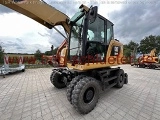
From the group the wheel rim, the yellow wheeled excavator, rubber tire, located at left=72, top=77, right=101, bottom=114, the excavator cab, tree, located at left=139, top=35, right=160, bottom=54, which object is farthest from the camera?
tree, located at left=139, top=35, right=160, bottom=54

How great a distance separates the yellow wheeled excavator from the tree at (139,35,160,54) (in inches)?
1896

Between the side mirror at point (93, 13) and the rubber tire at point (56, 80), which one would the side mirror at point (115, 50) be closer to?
the side mirror at point (93, 13)

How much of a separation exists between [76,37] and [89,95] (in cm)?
185

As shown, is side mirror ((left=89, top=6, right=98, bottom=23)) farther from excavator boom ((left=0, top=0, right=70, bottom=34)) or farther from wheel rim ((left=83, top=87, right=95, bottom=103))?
wheel rim ((left=83, top=87, right=95, bottom=103))

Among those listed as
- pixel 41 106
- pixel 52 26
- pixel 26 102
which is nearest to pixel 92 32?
pixel 52 26

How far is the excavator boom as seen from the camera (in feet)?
10.3

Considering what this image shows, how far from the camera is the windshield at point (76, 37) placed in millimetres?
3461

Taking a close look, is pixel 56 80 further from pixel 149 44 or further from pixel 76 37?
pixel 149 44

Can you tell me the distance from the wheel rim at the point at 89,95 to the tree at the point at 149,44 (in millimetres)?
49049

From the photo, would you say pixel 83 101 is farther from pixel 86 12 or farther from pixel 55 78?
pixel 86 12

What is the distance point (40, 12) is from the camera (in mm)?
3605

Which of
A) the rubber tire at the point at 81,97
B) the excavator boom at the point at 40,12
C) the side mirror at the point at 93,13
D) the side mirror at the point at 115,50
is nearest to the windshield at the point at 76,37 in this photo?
the side mirror at the point at 93,13

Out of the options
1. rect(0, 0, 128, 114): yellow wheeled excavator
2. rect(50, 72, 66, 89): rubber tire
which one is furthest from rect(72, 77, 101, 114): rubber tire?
rect(50, 72, 66, 89): rubber tire

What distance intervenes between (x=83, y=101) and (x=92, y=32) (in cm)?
207
